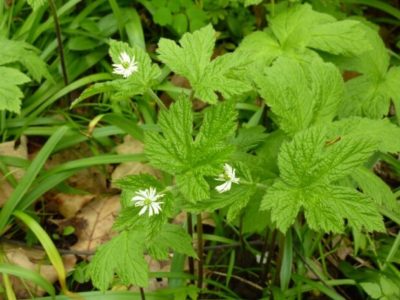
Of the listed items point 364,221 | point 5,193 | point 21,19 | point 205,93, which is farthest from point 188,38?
point 21,19

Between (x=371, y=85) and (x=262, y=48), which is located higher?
(x=262, y=48)

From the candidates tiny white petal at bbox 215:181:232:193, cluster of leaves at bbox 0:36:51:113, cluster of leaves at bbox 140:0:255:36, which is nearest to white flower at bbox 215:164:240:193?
tiny white petal at bbox 215:181:232:193

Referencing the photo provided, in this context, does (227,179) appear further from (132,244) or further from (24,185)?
(24,185)

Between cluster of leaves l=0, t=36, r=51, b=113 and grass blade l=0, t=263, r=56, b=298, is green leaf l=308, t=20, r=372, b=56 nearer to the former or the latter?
cluster of leaves l=0, t=36, r=51, b=113

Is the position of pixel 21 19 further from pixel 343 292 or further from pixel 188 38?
pixel 343 292

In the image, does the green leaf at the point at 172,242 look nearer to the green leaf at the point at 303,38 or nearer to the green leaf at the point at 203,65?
the green leaf at the point at 203,65

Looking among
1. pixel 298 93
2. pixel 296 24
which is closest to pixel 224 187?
pixel 298 93

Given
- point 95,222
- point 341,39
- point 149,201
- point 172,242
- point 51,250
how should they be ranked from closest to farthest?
point 149,201 < point 172,242 < point 51,250 < point 341,39 < point 95,222
